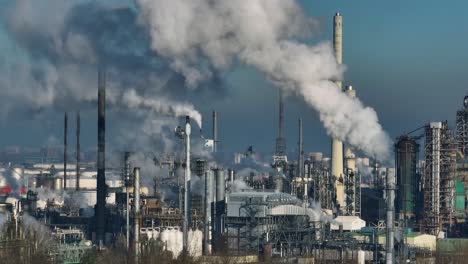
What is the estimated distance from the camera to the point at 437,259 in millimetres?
42500

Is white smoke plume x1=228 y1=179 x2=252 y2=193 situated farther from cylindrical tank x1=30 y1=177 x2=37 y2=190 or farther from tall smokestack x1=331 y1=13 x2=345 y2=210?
cylindrical tank x1=30 y1=177 x2=37 y2=190

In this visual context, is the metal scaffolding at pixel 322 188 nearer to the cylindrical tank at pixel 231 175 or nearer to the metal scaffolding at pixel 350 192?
the metal scaffolding at pixel 350 192

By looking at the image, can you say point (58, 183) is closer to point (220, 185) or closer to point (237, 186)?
point (237, 186)

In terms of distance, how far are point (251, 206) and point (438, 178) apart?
529 inches

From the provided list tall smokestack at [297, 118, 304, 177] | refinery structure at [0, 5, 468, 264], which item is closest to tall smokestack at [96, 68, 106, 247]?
refinery structure at [0, 5, 468, 264]

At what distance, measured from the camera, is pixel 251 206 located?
4425 cm

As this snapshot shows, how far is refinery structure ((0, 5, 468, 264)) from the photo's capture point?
39.5m

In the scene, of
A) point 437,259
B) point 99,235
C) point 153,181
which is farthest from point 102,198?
point 437,259

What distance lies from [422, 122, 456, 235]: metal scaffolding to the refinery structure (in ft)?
0.14

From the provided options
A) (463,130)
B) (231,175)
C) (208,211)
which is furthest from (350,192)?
(208,211)

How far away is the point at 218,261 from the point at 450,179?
21.8 metres

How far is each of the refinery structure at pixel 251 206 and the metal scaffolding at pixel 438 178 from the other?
44mm

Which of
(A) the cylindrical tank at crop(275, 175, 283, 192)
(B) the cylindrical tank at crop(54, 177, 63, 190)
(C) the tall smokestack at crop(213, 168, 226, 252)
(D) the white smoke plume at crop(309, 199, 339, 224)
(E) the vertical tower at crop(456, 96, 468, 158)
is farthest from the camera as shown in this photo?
(B) the cylindrical tank at crop(54, 177, 63, 190)

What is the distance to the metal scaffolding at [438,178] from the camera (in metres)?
54.4
